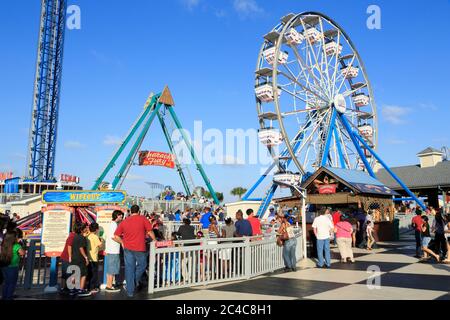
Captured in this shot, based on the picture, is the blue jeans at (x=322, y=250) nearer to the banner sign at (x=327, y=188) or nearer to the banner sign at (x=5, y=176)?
the banner sign at (x=327, y=188)

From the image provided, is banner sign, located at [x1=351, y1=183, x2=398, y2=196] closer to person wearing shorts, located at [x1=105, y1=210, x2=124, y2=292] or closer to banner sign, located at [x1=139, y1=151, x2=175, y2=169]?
person wearing shorts, located at [x1=105, y1=210, x2=124, y2=292]

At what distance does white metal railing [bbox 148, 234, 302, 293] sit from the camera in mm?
7656

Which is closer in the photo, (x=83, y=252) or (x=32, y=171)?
(x=83, y=252)

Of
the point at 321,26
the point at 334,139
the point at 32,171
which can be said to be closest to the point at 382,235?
the point at 334,139

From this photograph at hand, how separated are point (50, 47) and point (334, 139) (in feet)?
158

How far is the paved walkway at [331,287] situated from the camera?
6.99m

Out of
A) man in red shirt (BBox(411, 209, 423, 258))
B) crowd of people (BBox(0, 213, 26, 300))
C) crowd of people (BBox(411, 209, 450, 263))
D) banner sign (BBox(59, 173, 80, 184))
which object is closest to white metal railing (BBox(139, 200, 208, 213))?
man in red shirt (BBox(411, 209, 423, 258))

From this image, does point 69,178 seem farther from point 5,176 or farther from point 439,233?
point 439,233

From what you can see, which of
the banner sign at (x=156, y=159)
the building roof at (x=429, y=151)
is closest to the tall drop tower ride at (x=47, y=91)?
the banner sign at (x=156, y=159)

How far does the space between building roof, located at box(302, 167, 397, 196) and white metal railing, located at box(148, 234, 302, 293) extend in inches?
340

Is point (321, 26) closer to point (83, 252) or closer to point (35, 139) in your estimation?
point (83, 252)

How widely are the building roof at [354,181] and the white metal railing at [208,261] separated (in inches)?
340

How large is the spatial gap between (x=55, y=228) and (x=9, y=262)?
196cm
